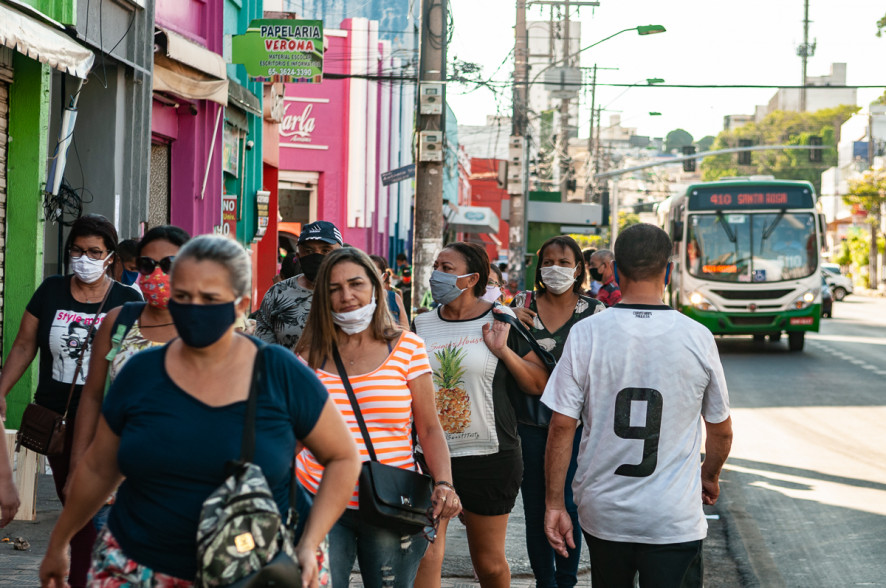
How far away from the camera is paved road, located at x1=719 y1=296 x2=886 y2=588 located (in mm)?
7422

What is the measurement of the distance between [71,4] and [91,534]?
22.1 feet

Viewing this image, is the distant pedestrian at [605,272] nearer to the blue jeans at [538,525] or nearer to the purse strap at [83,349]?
the blue jeans at [538,525]

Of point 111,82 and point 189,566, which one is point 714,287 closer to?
point 111,82

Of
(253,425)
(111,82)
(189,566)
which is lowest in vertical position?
(189,566)

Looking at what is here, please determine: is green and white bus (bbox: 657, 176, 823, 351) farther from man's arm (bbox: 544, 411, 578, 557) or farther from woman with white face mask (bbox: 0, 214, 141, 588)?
man's arm (bbox: 544, 411, 578, 557)

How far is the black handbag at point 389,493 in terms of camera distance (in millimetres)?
4184

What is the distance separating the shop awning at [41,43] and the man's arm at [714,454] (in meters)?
5.96

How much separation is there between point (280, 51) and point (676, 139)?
574ft

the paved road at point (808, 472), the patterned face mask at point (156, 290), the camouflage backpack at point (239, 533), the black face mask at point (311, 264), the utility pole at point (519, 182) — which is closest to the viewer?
the camouflage backpack at point (239, 533)

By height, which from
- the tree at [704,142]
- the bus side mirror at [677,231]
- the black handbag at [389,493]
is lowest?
the black handbag at [389,493]

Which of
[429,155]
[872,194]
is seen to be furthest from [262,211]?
[872,194]

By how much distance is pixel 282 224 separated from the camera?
28797 millimetres

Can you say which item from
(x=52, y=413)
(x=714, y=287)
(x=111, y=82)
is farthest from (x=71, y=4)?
(x=714, y=287)

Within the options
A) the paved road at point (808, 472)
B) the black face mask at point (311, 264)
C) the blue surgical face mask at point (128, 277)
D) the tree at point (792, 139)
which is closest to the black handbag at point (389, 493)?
the black face mask at point (311, 264)
